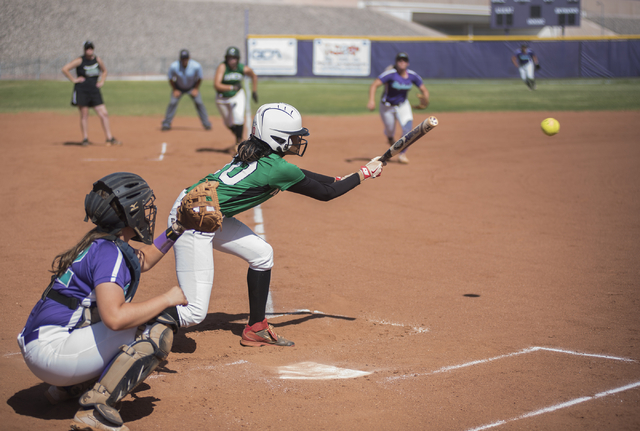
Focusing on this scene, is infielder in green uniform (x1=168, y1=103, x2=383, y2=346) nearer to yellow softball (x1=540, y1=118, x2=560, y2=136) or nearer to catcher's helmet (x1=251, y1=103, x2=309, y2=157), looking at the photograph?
catcher's helmet (x1=251, y1=103, x2=309, y2=157)

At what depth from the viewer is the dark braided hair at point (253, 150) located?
4629mm

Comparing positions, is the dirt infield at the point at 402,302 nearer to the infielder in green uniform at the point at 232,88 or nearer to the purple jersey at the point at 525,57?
the infielder in green uniform at the point at 232,88

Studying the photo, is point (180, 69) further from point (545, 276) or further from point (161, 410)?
point (161, 410)

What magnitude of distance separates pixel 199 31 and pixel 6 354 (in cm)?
5016

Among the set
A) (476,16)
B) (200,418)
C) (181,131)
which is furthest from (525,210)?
(476,16)

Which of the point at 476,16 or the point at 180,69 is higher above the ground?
the point at 476,16

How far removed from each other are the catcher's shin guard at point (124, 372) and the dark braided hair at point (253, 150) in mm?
1656

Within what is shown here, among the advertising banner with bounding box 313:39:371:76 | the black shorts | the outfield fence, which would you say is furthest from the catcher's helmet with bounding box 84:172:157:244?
the advertising banner with bounding box 313:39:371:76

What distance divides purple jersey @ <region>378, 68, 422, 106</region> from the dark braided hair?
331 inches

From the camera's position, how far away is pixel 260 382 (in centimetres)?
423

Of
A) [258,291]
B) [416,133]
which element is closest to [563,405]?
[258,291]

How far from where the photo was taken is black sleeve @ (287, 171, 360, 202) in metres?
4.75

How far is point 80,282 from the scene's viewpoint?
11.1 ft

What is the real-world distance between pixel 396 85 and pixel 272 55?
23.1 m
